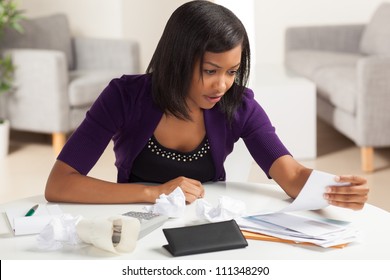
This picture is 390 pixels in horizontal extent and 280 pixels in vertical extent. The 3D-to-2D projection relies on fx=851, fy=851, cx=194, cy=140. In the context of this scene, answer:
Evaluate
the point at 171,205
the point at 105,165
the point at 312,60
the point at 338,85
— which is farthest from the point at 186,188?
the point at 312,60

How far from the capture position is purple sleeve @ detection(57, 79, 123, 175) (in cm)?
234

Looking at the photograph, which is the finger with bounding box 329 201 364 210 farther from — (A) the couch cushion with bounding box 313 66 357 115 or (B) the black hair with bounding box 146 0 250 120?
(A) the couch cushion with bounding box 313 66 357 115

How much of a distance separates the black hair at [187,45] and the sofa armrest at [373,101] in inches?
107

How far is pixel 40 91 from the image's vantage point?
575 cm

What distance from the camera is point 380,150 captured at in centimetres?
576

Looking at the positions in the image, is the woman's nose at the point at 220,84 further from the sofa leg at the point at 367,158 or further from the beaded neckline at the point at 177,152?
the sofa leg at the point at 367,158

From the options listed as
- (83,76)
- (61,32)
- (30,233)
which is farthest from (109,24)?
(30,233)

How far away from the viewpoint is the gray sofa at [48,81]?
225 inches

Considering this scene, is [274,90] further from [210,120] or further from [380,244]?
[380,244]

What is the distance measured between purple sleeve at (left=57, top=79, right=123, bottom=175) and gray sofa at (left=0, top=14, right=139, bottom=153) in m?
3.33

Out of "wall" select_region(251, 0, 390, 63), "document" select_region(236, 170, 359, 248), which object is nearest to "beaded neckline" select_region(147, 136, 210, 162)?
"document" select_region(236, 170, 359, 248)

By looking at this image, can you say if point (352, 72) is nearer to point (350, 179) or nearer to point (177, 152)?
point (177, 152)

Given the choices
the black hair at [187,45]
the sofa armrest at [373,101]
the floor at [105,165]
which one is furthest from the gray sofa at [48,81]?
the black hair at [187,45]

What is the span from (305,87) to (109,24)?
249 cm
